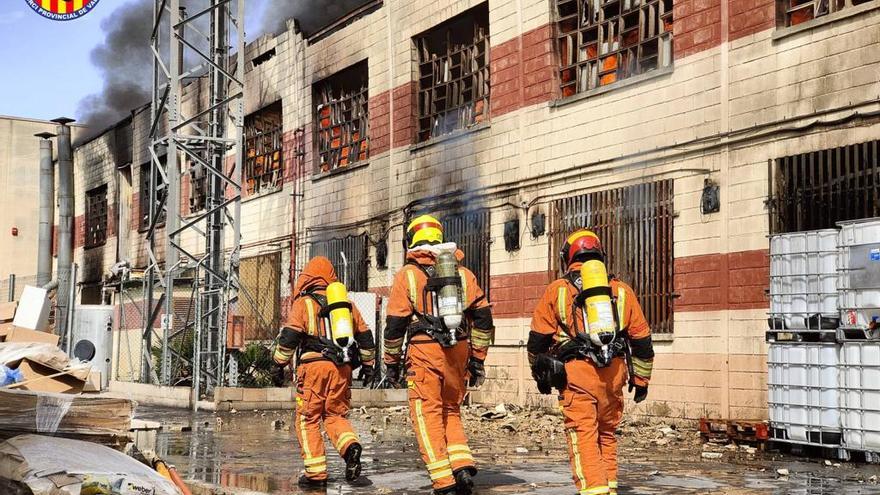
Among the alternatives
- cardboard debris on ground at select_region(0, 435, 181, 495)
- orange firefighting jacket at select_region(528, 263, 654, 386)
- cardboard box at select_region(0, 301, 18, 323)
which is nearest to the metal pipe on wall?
cardboard box at select_region(0, 301, 18, 323)

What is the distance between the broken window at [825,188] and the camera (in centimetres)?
1205

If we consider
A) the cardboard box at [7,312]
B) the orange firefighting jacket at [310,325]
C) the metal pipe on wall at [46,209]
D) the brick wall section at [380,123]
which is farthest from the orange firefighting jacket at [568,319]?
the metal pipe on wall at [46,209]

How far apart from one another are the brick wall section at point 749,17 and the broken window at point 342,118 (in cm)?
958

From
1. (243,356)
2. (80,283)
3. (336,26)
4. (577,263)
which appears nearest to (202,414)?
(243,356)

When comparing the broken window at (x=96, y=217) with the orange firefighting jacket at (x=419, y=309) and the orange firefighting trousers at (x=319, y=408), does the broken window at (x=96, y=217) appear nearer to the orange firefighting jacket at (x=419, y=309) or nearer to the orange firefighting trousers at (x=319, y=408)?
the orange firefighting trousers at (x=319, y=408)

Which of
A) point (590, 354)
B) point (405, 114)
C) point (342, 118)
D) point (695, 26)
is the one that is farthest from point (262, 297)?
point (590, 354)

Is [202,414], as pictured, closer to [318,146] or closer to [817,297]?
[318,146]

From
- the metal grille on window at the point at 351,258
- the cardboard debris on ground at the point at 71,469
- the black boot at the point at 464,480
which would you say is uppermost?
the metal grille on window at the point at 351,258

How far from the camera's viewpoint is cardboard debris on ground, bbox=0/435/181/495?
6270mm

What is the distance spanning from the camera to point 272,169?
2595cm

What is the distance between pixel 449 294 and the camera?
334 inches

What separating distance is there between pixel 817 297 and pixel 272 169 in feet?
53.8

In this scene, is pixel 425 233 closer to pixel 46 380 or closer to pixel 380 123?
pixel 46 380

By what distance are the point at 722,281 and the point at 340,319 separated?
20.1 ft
